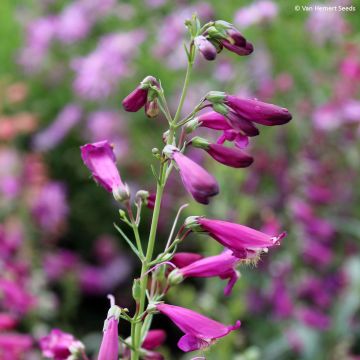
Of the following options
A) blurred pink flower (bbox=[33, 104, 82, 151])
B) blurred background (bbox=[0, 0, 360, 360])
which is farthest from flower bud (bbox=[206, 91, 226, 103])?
blurred pink flower (bbox=[33, 104, 82, 151])

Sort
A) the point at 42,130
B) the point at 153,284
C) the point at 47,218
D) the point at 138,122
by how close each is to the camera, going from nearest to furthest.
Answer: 1. the point at 153,284
2. the point at 47,218
3. the point at 138,122
4. the point at 42,130

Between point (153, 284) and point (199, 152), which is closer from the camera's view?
point (153, 284)

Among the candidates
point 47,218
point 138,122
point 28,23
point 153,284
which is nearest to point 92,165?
point 153,284

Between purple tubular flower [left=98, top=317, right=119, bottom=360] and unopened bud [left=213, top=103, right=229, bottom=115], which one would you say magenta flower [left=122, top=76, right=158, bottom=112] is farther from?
purple tubular flower [left=98, top=317, right=119, bottom=360]

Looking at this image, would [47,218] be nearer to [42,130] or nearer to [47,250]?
[47,250]

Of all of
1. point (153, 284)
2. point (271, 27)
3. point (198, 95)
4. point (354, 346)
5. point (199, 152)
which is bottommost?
point (354, 346)

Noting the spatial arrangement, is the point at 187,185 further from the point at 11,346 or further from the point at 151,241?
the point at 11,346

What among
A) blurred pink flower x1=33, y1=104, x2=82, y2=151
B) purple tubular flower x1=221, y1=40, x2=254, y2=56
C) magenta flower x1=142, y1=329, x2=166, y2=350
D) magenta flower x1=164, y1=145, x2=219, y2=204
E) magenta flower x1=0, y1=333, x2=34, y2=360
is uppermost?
blurred pink flower x1=33, y1=104, x2=82, y2=151
